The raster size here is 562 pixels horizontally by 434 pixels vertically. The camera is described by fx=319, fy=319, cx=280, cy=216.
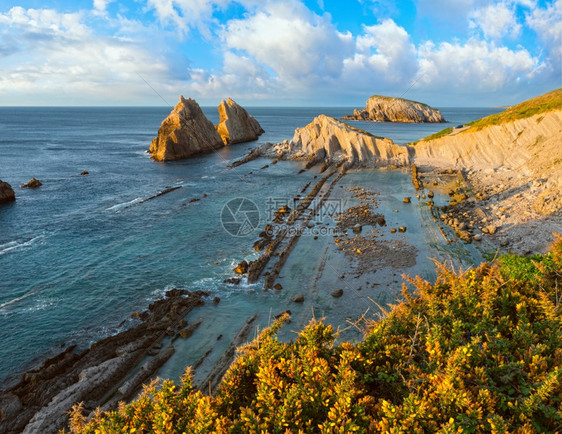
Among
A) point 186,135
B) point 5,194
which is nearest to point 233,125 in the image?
point 186,135

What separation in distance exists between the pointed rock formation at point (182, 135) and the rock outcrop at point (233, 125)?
1583cm

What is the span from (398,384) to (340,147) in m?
76.2

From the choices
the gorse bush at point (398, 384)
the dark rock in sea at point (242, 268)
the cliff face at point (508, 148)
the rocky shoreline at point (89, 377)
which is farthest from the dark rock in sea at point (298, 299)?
the cliff face at point (508, 148)

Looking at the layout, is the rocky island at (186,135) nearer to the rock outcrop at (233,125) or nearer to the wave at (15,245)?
the rock outcrop at (233,125)

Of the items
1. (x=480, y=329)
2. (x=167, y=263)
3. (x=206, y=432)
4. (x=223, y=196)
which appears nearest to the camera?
(x=206, y=432)

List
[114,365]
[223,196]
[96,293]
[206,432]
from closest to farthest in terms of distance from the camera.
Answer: [206,432] < [114,365] < [96,293] < [223,196]

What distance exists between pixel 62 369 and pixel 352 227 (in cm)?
3119

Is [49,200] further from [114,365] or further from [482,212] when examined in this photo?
[482,212]

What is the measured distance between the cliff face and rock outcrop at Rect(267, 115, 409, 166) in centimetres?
664

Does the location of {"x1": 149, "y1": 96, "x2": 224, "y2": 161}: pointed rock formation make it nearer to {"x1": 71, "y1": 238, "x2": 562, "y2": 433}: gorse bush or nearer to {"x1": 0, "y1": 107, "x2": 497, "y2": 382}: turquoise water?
{"x1": 0, "y1": 107, "x2": 497, "y2": 382}: turquoise water

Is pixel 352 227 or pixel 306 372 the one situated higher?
pixel 306 372

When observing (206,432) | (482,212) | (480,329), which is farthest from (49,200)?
(482,212)

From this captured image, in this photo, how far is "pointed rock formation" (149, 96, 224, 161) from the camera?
292 ft

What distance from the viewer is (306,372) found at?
9367 millimetres
